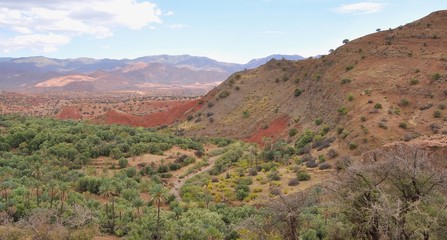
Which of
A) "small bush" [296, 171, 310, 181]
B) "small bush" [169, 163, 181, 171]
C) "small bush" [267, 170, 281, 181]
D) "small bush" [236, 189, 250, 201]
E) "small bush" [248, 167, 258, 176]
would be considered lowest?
"small bush" [169, 163, 181, 171]

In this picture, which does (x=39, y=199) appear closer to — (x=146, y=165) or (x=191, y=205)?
(x=191, y=205)

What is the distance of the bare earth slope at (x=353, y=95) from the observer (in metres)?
48.8

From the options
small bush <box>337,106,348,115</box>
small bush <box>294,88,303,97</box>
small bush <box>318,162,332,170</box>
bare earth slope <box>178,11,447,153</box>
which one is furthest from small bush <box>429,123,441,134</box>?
small bush <box>294,88,303,97</box>

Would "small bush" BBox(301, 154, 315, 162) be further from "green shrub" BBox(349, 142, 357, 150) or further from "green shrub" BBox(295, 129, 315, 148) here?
"green shrub" BBox(295, 129, 315, 148)

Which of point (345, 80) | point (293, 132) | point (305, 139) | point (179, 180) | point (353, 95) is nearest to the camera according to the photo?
point (179, 180)

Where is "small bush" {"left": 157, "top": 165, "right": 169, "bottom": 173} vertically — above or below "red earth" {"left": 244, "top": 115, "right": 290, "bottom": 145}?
below

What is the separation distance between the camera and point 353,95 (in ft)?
196

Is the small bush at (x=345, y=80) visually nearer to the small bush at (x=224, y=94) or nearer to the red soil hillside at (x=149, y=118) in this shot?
the small bush at (x=224, y=94)

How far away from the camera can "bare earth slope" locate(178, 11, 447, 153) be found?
4878 centimetres

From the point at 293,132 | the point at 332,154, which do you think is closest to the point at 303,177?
the point at 332,154

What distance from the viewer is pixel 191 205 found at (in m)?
38.3

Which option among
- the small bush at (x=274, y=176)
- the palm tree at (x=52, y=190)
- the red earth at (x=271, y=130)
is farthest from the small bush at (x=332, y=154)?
the palm tree at (x=52, y=190)

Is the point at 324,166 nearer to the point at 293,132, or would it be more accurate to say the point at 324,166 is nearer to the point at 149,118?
the point at 293,132

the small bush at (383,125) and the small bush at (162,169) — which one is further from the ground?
the small bush at (383,125)
